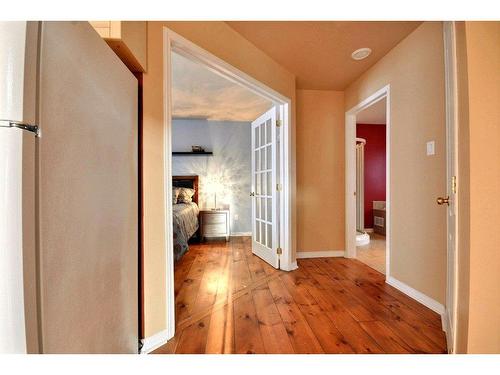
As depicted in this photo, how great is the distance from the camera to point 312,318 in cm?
169

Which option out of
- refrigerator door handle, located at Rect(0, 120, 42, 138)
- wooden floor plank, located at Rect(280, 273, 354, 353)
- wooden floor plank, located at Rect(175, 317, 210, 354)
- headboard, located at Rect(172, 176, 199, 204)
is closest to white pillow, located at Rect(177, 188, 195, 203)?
headboard, located at Rect(172, 176, 199, 204)

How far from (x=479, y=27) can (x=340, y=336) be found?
168 cm

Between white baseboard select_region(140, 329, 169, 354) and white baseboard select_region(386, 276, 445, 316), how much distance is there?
197 centimetres

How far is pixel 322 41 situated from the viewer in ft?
7.26

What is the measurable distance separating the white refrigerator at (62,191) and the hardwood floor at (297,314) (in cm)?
65

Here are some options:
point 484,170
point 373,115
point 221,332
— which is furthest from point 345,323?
point 373,115

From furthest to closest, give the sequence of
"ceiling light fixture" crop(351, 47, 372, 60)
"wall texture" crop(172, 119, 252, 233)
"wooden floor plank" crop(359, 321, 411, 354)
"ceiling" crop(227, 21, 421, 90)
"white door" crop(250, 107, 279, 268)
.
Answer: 1. "wall texture" crop(172, 119, 252, 233)
2. "white door" crop(250, 107, 279, 268)
3. "ceiling light fixture" crop(351, 47, 372, 60)
4. "ceiling" crop(227, 21, 421, 90)
5. "wooden floor plank" crop(359, 321, 411, 354)

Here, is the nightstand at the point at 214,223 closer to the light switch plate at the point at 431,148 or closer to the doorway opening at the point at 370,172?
the doorway opening at the point at 370,172

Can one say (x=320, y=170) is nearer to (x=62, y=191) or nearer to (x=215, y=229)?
(x=215, y=229)

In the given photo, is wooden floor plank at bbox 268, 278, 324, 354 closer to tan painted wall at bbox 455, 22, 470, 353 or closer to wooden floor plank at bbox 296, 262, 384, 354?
wooden floor plank at bbox 296, 262, 384, 354

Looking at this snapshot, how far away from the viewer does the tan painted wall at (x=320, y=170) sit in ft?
10.7

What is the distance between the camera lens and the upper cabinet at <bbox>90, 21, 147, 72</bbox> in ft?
3.47

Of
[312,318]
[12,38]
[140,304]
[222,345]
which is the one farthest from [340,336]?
[12,38]
